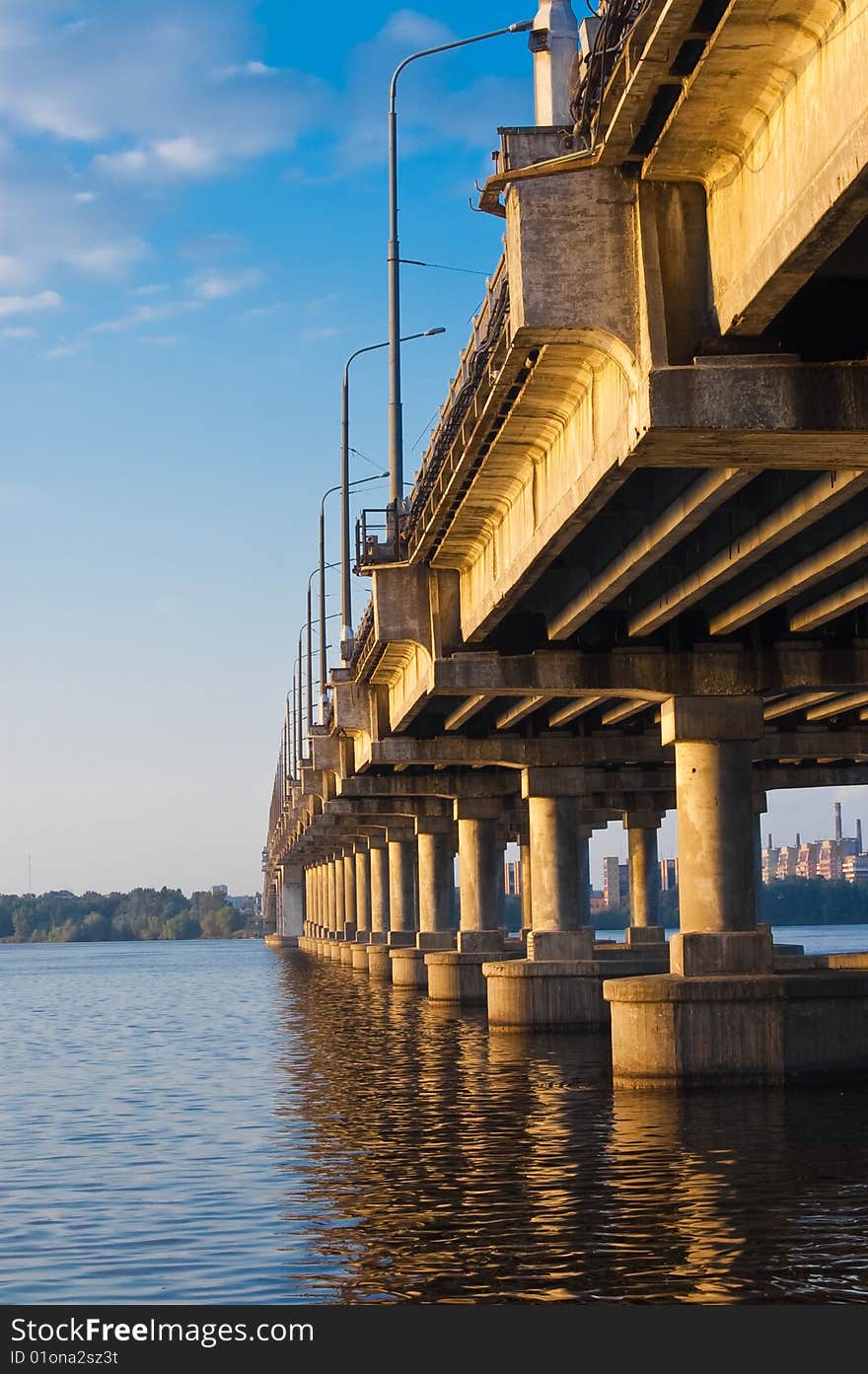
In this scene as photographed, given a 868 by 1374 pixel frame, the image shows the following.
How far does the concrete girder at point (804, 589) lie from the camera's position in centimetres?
2575

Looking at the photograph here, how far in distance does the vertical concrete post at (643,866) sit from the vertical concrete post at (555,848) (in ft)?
117

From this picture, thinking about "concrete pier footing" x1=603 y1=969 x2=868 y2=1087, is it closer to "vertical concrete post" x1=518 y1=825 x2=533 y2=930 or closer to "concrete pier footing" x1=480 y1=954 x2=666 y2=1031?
"concrete pier footing" x1=480 y1=954 x2=666 y2=1031

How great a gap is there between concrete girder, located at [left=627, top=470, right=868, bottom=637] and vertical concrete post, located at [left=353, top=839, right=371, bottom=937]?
271 feet

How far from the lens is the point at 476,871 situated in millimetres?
63656

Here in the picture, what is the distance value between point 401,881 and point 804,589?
6414 centimetres

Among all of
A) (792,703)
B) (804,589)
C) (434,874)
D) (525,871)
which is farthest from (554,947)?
(525,871)

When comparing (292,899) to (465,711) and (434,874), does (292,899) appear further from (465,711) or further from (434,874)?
(465,711)

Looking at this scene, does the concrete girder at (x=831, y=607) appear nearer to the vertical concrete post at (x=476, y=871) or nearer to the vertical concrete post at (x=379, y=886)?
the vertical concrete post at (x=476, y=871)

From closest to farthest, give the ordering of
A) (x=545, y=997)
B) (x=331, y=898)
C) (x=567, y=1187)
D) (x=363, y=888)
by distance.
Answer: (x=567, y=1187) < (x=545, y=997) < (x=363, y=888) < (x=331, y=898)

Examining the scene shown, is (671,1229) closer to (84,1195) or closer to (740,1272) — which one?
(740,1272)

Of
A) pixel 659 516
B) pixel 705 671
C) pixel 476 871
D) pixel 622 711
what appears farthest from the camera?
pixel 476 871

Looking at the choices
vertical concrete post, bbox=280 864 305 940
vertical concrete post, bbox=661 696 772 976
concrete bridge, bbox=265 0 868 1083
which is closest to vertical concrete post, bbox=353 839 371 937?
concrete bridge, bbox=265 0 868 1083

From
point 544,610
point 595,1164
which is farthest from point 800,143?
point 544,610

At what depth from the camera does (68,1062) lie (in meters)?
45.8
